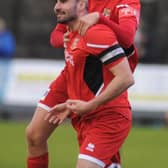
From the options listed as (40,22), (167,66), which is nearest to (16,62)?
(167,66)

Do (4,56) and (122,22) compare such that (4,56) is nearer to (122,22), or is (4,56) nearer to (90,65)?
(90,65)

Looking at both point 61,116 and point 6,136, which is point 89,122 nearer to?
point 61,116

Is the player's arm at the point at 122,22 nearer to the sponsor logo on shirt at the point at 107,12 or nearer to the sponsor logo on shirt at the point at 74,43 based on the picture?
the sponsor logo on shirt at the point at 107,12

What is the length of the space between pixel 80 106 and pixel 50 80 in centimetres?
1163

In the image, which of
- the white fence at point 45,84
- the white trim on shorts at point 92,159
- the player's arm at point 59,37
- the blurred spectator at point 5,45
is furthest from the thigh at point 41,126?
the blurred spectator at point 5,45

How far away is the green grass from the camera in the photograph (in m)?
11.9

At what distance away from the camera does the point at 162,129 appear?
17688 millimetres

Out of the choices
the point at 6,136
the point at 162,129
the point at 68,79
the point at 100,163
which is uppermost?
the point at 68,79

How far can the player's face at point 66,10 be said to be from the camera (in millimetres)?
7184

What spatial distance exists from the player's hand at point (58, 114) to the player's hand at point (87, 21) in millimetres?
615

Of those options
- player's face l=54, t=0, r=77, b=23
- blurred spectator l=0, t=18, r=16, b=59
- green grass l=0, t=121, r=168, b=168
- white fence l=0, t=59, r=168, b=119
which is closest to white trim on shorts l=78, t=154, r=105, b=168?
player's face l=54, t=0, r=77, b=23

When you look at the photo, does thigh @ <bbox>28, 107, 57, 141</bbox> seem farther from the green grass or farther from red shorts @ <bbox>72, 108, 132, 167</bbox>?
the green grass

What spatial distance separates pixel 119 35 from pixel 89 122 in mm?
806

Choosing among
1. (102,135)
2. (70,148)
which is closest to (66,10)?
(102,135)
